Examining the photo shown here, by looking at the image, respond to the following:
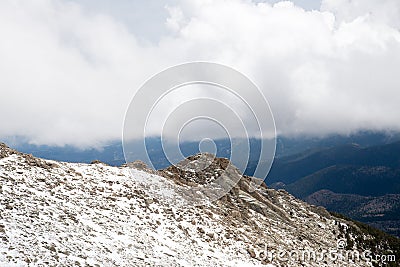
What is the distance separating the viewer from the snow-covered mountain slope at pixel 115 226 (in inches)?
915

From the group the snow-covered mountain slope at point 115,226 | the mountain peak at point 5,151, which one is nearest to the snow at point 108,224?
the snow-covered mountain slope at point 115,226

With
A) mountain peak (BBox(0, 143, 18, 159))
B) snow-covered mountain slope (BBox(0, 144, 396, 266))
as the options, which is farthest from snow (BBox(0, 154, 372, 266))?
mountain peak (BBox(0, 143, 18, 159))

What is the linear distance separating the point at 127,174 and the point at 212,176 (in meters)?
22.7

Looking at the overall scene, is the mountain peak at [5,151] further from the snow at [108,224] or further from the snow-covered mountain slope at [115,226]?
the snow at [108,224]

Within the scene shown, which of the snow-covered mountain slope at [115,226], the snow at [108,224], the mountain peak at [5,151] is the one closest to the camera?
the snow at [108,224]

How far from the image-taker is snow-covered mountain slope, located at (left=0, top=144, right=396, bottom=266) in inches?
915

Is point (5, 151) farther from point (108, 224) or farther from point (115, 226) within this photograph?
point (115, 226)

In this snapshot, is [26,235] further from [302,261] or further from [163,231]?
[302,261]

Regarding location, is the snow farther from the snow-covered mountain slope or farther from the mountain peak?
the mountain peak

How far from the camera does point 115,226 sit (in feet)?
100

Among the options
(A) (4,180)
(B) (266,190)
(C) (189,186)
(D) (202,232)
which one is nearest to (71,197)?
(A) (4,180)

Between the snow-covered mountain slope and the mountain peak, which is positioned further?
the mountain peak

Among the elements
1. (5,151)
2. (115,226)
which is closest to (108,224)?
(115,226)

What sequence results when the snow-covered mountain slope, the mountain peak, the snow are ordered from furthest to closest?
the mountain peak → the snow-covered mountain slope → the snow
